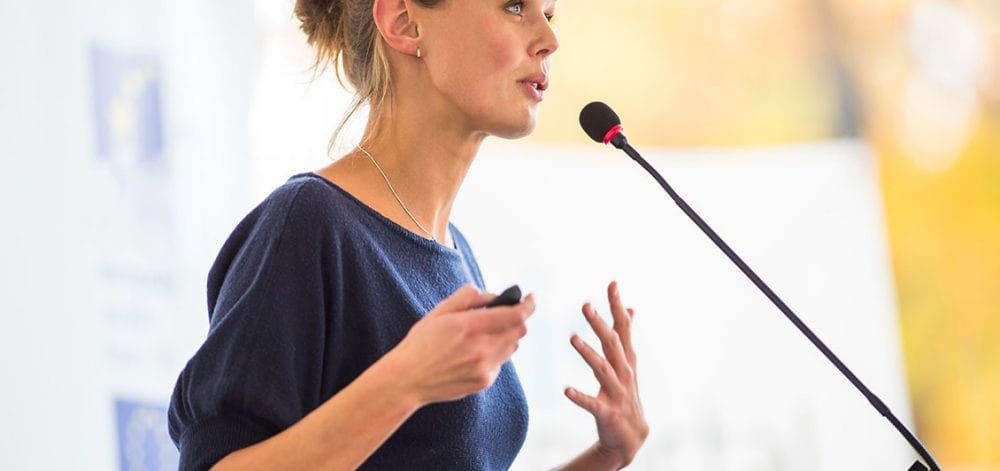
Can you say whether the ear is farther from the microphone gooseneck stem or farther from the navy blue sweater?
the microphone gooseneck stem

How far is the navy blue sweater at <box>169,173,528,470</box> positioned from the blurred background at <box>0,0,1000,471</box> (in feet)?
1.12

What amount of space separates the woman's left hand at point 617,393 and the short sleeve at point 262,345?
15.3 inches

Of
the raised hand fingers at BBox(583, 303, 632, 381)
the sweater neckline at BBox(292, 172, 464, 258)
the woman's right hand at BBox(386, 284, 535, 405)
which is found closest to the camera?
the woman's right hand at BBox(386, 284, 535, 405)

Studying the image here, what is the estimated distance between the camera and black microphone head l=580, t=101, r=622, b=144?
1496mm

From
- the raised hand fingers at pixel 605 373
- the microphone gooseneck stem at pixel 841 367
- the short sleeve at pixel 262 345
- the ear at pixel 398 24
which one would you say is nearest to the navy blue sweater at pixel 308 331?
the short sleeve at pixel 262 345

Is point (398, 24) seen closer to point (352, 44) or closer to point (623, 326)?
point (352, 44)

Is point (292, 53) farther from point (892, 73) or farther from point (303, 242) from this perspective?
point (892, 73)

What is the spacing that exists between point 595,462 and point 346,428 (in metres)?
0.57

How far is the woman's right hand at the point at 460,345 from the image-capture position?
107cm

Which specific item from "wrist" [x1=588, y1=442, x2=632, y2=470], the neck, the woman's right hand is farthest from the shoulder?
"wrist" [x1=588, y1=442, x2=632, y2=470]

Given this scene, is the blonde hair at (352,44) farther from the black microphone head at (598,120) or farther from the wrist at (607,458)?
the wrist at (607,458)

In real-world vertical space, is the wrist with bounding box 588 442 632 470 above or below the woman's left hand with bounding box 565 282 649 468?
below

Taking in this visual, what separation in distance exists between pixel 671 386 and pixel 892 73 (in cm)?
160

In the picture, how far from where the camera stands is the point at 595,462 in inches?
64.1
